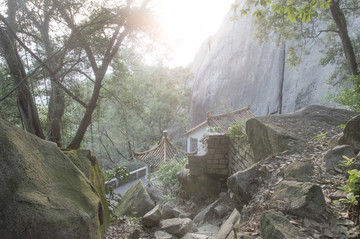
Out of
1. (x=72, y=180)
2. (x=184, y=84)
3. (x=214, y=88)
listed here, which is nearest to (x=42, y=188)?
(x=72, y=180)

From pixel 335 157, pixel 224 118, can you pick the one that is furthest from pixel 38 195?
pixel 224 118

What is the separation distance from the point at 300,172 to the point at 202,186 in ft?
12.8

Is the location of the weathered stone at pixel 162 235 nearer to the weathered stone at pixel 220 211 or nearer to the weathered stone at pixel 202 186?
the weathered stone at pixel 220 211

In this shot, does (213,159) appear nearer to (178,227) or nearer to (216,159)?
(216,159)

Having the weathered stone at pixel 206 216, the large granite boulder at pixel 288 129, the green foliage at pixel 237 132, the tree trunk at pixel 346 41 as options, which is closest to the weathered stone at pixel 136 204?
the weathered stone at pixel 206 216

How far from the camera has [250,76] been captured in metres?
20.2

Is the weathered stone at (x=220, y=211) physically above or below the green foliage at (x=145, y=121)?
below

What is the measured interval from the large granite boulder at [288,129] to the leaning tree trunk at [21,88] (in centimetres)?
392

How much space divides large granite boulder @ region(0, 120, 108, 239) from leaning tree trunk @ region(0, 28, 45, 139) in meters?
2.71

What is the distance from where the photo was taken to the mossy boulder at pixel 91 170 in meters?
2.91

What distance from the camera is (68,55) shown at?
6332mm

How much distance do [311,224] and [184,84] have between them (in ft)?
90.2

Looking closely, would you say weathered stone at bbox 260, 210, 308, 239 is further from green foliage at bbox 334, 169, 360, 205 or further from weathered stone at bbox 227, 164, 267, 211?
weathered stone at bbox 227, 164, 267, 211

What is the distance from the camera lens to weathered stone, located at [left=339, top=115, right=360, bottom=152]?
2.40 m
